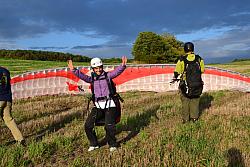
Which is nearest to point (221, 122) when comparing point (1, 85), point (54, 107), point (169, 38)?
point (1, 85)

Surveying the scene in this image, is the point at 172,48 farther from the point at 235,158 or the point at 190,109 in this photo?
the point at 235,158

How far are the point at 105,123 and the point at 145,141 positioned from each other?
2.85ft

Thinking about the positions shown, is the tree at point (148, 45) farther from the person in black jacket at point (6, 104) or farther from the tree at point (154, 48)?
the person in black jacket at point (6, 104)

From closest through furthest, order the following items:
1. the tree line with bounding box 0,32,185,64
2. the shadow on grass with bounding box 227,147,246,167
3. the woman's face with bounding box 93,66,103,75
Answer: the shadow on grass with bounding box 227,147,246,167
the woman's face with bounding box 93,66,103,75
the tree line with bounding box 0,32,185,64

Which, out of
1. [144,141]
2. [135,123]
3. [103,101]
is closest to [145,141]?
[144,141]

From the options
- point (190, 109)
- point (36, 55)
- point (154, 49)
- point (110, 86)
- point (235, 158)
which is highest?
point (154, 49)

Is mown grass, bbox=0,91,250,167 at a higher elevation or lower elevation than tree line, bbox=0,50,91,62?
lower

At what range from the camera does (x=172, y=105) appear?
1194cm

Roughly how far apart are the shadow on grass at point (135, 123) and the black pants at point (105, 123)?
2.00 feet

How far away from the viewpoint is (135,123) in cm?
904

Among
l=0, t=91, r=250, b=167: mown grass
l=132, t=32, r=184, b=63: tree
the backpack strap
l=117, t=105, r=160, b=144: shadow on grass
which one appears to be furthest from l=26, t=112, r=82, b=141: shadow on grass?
l=132, t=32, r=184, b=63: tree

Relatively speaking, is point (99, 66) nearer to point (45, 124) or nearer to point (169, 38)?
point (45, 124)

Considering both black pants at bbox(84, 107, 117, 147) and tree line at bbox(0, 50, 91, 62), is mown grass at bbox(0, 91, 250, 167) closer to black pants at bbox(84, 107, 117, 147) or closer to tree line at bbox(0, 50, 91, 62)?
black pants at bbox(84, 107, 117, 147)

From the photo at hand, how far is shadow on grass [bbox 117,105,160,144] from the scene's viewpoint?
7.84 metres
